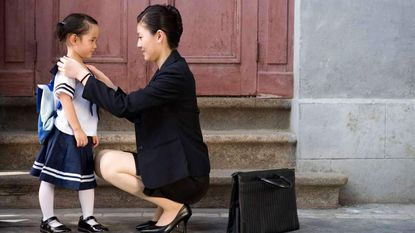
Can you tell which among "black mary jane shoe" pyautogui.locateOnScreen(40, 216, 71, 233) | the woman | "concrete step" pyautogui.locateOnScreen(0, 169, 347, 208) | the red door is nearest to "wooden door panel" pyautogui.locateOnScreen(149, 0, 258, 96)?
the red door

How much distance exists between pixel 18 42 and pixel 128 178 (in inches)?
73.4

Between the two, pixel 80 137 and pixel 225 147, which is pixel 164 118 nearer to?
pixel 80 137

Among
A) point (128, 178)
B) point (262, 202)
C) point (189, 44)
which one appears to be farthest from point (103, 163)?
point (189, 44)

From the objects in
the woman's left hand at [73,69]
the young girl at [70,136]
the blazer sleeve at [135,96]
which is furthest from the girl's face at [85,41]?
the blazer sleeve at [135,96]

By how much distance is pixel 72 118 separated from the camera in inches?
163

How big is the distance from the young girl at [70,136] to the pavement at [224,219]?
1.07ft

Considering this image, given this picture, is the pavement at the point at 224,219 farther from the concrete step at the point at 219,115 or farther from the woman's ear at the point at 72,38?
the woman's ear at the point at 72,38

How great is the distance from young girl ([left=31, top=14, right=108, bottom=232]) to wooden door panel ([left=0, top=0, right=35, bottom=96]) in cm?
137

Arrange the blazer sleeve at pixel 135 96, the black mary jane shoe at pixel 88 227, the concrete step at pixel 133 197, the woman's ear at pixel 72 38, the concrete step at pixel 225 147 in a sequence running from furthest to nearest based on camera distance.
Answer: the concrete step at pixel 225 147
the concrete step at pixel 133 197
the black mary jane shoe at pixel 88 227
the woman's ear at pixel 72 38
the blazer sleeve at pixel 135 96

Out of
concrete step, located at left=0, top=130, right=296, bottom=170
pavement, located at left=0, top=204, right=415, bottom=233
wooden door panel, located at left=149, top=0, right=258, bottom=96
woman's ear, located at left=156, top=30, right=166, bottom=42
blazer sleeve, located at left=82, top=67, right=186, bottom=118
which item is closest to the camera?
blazer sleeve, located at left=82, top=67, right=186, bottom=118

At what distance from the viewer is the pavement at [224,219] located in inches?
178

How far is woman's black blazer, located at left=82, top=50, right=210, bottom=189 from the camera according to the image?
159 inches

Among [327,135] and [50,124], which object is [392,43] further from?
[50,124]

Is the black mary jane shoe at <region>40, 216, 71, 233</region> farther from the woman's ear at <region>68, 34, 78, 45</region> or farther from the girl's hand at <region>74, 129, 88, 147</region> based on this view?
the woman's ear at <region>68, 34, 78, 45</region>
